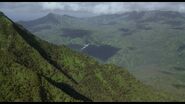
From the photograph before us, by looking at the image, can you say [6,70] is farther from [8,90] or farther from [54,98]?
[54,98]

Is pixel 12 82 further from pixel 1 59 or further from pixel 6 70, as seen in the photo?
pixel 1 59

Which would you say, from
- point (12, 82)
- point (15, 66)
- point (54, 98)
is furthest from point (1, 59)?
point (54, 98)

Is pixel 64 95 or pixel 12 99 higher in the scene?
pixel 12 99

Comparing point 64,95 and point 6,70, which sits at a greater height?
point 6,70

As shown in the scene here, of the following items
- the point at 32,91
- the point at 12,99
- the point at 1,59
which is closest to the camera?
the point at 12,99

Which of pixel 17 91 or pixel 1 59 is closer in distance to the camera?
pixel 17 91

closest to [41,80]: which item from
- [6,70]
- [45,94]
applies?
[45,94]

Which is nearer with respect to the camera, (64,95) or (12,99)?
(12,99)

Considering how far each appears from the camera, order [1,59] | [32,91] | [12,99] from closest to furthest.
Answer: [12,99] < [32,91] < [1,59]
